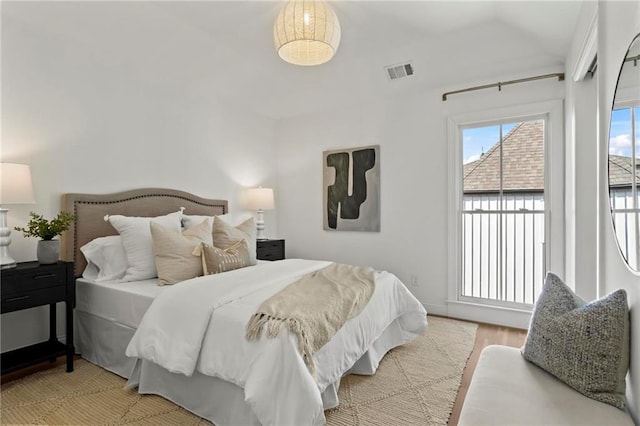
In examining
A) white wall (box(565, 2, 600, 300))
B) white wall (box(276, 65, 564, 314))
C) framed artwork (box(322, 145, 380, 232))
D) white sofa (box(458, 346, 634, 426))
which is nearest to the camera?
white sofa (box(458, 346, 634, 426))

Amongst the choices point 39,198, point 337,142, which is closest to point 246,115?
point 337,142

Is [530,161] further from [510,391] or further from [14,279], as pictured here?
[14,279]

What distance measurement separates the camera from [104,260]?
2750 mm

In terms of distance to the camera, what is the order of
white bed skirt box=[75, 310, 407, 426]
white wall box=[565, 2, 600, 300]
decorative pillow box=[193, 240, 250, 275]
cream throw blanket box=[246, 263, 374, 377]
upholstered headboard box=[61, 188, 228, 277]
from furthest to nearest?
upholstered headboard box=[61, 188, 228, 277] → decorative pillow box=[193, 240, 250, 275] → white wall box=[565, 2, 600, 300] → white bed skirt box=[75, 310, 407, 426] → cream throw blanket box=[246, 263, 374, 377]

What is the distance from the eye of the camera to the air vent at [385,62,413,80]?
3586 millimetres

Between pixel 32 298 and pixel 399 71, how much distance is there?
146 inches

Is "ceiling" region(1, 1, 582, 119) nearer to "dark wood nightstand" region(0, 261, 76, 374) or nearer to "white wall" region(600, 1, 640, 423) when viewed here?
"white wall" region(600, 1, 640, 423)

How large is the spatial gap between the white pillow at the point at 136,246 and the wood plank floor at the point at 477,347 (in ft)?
2.68

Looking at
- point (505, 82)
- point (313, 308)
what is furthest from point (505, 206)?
point (313, 308)

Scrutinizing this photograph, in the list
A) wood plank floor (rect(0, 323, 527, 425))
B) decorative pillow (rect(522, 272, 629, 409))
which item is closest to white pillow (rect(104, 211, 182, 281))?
wood plank floor (rect(0, 323, 527, 425))

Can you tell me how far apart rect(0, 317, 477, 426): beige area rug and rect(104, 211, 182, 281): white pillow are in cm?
73

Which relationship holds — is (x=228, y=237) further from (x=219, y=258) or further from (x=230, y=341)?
(x=230, y=341)

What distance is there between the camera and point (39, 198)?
267 cm

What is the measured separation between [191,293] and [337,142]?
296cm
